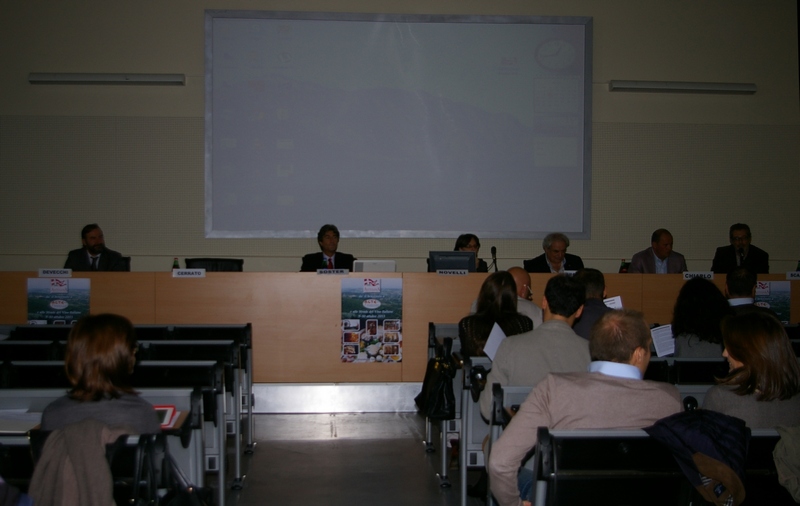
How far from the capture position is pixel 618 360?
6.75 ft

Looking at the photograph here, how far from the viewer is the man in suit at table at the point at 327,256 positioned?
6.04m

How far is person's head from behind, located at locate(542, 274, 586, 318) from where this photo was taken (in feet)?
8.67

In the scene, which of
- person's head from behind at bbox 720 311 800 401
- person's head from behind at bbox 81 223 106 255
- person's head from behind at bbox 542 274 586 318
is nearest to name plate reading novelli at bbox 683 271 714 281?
person's head from behind at bbox 542 274 586 318

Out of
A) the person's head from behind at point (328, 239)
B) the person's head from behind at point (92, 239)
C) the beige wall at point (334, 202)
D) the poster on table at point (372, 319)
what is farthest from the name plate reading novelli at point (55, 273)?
the beige wall at point (334, 202)

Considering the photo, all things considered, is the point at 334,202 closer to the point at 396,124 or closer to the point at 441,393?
the point at 396,124

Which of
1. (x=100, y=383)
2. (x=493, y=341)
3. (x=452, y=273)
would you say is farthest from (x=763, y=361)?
(x=452, y=273)

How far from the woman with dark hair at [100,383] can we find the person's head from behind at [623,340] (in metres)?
1.29

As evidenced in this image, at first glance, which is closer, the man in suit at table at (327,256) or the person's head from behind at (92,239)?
the person's head from behind at (92,239)

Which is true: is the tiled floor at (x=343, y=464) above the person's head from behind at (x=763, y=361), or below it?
below

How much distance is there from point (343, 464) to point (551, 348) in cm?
173

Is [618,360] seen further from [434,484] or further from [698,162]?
[698,162]

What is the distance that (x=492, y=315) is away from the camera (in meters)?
3.38

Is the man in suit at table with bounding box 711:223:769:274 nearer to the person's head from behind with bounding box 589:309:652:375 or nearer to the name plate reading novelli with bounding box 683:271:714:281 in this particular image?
the name plate reading novelli with bounding box 683:271:714:281

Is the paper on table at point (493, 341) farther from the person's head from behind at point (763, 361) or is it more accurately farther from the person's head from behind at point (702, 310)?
the person's head from behind at point (763, 361)
